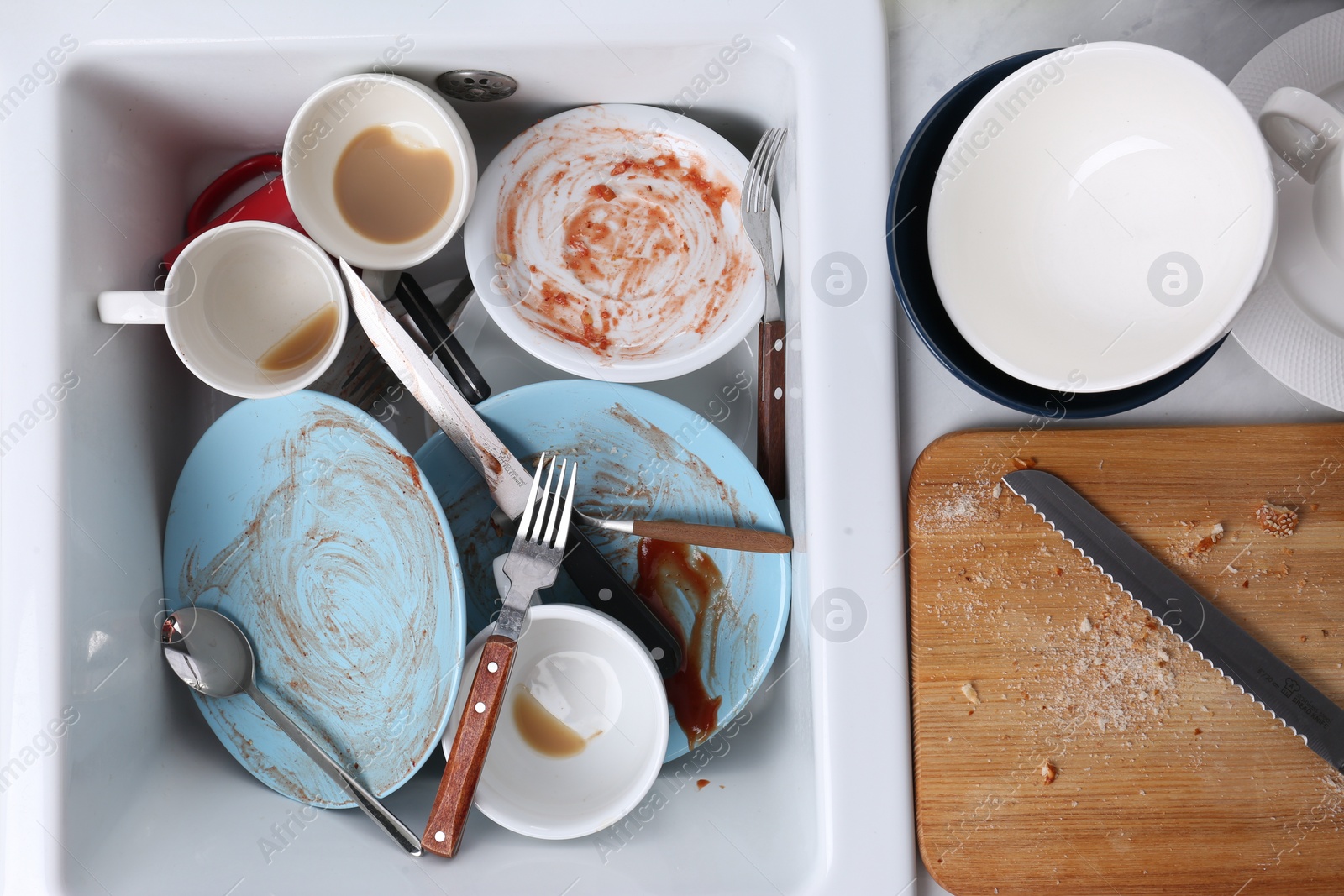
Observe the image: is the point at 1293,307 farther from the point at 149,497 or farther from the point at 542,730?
the point at 149,497

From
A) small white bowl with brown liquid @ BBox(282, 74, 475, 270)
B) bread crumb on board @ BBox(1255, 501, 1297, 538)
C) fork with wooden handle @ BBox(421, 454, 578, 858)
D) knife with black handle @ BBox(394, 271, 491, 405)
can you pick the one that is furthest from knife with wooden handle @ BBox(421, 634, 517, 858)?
bread crumb on board @ BBox(1255, 501, 1297, 538)

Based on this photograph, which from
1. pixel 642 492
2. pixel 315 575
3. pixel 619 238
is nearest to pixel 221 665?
pixel 315 575

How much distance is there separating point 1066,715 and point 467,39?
69 centimetres

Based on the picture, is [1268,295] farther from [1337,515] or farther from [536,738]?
[536,738]

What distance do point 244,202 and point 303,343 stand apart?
16 cm

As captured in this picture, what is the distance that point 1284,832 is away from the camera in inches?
23.3

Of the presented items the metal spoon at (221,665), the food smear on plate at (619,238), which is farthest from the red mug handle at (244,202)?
the metal spoon at (221,665)

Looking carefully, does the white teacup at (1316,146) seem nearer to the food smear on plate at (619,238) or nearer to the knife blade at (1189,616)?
the knife blade at (1189,616)

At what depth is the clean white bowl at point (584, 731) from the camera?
0.66 metres

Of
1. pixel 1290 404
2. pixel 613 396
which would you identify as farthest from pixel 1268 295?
pixel 613 396

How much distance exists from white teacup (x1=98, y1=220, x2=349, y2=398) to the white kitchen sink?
65mm

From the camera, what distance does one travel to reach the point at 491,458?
70 centimetres

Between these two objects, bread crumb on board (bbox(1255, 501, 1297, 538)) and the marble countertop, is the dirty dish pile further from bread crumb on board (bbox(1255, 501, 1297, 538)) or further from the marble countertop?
bread crumb on board (bbox(1255, 501, 1297, 538))

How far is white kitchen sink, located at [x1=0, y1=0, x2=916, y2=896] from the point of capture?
0.61 m
